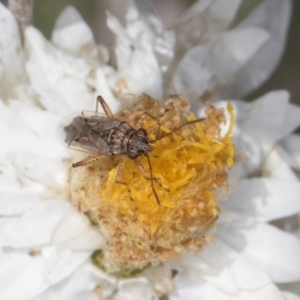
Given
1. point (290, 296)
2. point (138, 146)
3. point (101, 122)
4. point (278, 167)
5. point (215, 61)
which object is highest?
point (215, 61)

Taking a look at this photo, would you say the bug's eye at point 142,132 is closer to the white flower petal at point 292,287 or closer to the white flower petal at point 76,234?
the white flower petal at point 76,234

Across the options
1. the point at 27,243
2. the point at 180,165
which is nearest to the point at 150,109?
the point at 180,165

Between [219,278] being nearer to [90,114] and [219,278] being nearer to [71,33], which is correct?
[90,114]

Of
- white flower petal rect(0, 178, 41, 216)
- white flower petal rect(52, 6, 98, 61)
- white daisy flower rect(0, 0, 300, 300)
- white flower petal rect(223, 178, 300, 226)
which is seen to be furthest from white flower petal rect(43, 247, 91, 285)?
white flower petal rect(52, 6, 98, 61)

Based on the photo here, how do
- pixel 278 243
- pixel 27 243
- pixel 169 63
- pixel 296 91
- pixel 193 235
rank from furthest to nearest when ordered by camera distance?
pixel 296 91 < pixel 169 63 < pixel 278 243 < pixel 193 235 < pixel 27 243

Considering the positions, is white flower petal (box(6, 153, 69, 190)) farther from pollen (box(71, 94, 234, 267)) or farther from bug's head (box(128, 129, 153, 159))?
bug's head (box(128, 129, 153, 159))

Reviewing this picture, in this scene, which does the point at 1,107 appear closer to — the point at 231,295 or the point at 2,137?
the point at 2,137

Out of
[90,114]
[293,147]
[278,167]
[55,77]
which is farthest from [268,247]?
[55,77]
